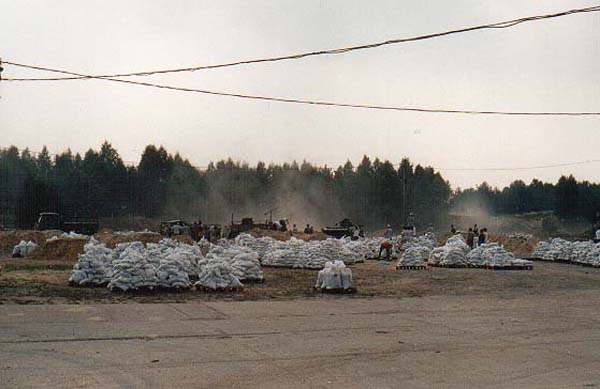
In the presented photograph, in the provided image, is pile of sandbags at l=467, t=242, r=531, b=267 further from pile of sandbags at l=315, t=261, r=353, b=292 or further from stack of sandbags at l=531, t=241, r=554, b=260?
pile of sandbags at l=315, t=261, r=353, b=292

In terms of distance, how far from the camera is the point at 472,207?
5969 inches

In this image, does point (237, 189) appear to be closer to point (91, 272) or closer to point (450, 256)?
point (450, 256)

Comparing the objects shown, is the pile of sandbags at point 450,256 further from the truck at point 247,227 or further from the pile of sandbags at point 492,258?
the truck at point 247,227

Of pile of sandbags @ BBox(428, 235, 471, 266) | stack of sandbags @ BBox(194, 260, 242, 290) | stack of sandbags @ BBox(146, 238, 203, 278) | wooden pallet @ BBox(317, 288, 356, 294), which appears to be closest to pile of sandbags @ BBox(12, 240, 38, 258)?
stack of sandbags @ BBox(146, 238, 203, 278)

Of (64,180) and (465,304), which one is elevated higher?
(64,180)

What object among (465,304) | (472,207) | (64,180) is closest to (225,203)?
(64,180)

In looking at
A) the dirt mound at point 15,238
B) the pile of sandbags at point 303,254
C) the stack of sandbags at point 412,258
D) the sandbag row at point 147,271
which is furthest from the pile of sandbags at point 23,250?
the stack of sandbags at point 412,258

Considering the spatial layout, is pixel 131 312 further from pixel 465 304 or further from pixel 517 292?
pixel 517 292

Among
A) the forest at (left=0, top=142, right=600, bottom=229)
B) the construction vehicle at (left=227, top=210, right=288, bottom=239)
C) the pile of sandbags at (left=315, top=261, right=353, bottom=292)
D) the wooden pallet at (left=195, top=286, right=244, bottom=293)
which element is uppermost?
the forest at (left=0, top=142, right=600, bottom=229)

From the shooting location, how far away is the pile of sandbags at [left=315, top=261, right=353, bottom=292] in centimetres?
1642

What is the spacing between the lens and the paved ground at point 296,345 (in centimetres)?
702

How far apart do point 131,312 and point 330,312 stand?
386 centimetres

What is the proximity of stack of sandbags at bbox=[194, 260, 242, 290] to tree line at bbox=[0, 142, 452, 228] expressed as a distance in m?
67.2

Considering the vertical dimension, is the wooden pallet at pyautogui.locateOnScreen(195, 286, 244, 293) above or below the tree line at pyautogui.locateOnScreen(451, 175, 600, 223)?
below
